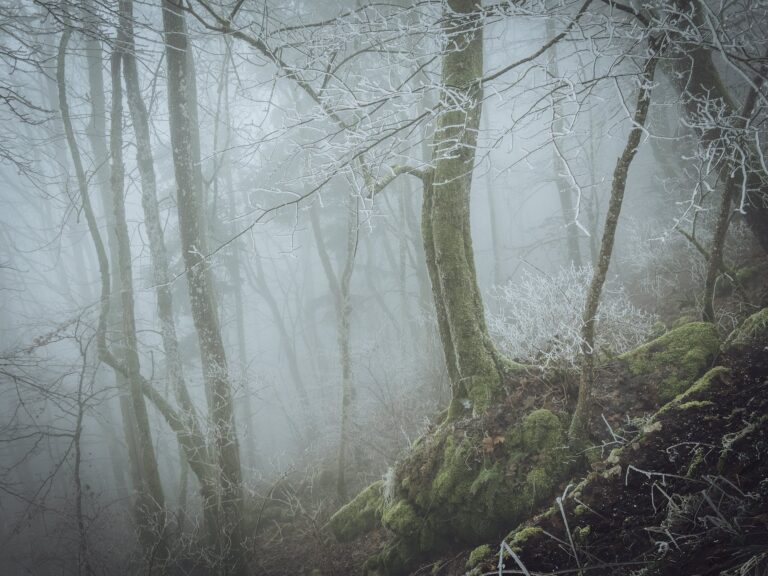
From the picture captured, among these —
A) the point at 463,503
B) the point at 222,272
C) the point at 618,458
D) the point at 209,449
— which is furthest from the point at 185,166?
the point at 222,272

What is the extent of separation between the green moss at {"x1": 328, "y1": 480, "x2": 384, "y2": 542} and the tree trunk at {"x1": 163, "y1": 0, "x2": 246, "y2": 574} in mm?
1357

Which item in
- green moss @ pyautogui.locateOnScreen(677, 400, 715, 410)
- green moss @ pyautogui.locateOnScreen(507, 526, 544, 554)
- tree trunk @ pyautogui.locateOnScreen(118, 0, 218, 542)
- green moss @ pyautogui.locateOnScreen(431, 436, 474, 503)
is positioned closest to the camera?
green moss @ pyautogui.locateOnScreen(507, 526, 544, 554)

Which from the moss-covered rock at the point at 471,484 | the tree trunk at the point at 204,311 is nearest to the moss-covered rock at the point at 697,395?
the moss-covered rock at the point at 471,484

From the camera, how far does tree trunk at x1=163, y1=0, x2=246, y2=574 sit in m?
4.99

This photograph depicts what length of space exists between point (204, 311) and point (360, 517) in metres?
3.60

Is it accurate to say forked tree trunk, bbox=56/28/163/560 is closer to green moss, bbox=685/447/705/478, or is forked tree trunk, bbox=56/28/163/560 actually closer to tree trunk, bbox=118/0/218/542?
tree trunk, bbox=118/0/218/542

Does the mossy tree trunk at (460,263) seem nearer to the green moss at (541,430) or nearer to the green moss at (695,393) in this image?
the green moss at (541,430)

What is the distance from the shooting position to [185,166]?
5.20 m

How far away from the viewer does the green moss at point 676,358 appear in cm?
353

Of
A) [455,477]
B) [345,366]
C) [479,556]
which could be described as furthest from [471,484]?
[345,366]

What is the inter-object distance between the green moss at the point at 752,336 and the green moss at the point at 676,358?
14 centimetres

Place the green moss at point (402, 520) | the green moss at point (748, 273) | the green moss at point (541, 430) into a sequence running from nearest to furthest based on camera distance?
the green moss at point (541, 430)
the green moss at point (402, 520)
the green moss at point (748, 273)

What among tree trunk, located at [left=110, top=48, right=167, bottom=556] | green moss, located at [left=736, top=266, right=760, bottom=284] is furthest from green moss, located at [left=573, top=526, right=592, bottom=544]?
tree trunk, located at [left=110, top=48, right=167, bottom=556]

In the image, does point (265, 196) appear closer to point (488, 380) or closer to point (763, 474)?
point (488, 380)
